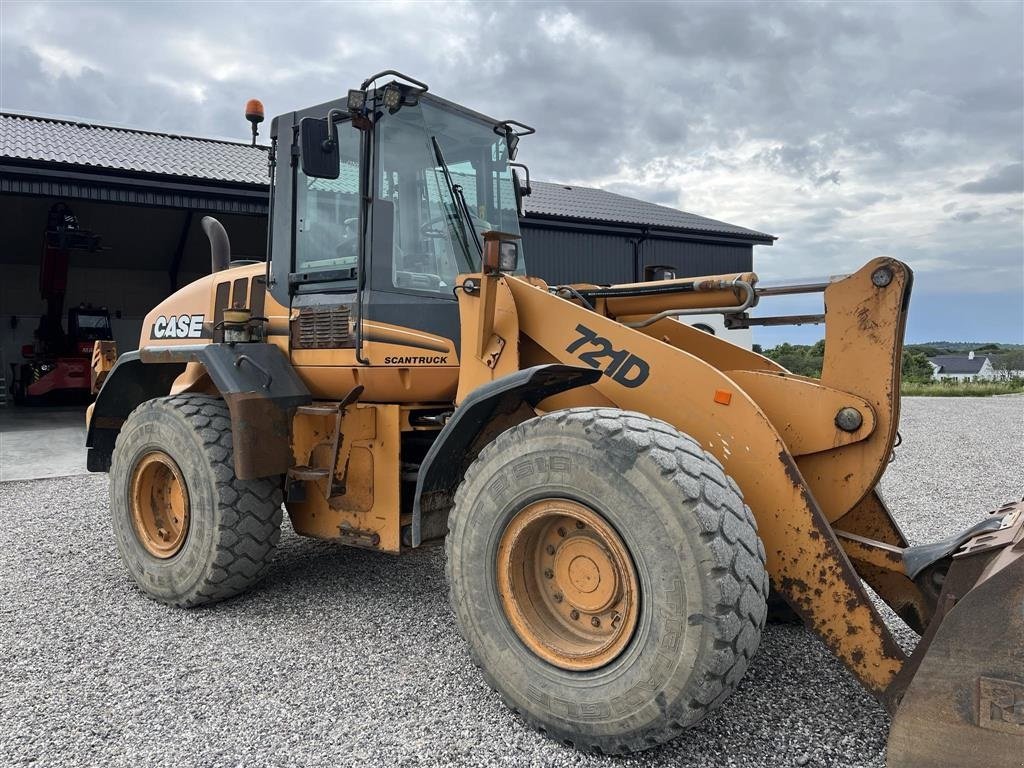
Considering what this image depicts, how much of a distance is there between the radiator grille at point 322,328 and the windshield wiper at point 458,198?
78 cm

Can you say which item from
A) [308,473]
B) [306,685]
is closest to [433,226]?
[308,473]

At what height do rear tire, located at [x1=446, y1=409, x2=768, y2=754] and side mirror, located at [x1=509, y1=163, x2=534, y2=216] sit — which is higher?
side mirror, located at [x1=509, y1=163, x2=534, y2=216]

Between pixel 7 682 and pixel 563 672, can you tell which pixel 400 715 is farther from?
pixel 7 682

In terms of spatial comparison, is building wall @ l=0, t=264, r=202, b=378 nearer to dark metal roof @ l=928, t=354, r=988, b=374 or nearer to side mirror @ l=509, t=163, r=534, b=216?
side mirror @ l=509, t=163, r=534, b=216

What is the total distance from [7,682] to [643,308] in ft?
11.7

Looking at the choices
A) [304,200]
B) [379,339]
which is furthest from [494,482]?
[304,200]

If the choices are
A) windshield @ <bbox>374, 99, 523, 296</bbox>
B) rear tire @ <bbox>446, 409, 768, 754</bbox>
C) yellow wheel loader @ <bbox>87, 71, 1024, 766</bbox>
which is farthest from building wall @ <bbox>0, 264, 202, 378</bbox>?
rear tire @ <bbox>446, 409, 768, 754</bbox>

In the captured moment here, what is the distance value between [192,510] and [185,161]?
13.0 metres

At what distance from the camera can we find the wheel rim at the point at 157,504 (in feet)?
15.4

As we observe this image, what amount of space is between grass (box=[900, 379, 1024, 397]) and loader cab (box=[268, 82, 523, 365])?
22.0 meters

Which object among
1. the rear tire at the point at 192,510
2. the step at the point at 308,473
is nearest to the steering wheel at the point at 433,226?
the step at the point at 308,473

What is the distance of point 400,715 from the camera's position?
3104mm

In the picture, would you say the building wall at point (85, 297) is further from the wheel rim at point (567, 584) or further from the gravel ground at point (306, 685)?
the wheel rim at point (567, 584)

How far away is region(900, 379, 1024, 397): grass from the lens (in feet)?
77.4
